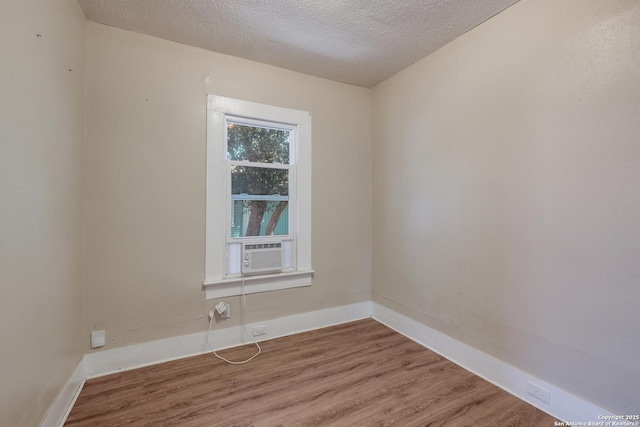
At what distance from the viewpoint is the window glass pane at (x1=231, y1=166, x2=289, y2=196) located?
8.45ft

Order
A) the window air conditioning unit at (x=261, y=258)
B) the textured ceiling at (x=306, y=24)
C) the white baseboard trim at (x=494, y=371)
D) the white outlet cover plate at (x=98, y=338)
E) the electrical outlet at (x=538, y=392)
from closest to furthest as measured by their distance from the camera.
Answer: the white baseboard trim at (x=494, y=371)
the electrical outlet at (x=538, y=392)
the textured ceiling at (x=306, y=24)
the white outlet cover plate at (x=98, y=338)
the window air conditioning unit at (x=261, y=258)

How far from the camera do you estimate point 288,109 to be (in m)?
2.74

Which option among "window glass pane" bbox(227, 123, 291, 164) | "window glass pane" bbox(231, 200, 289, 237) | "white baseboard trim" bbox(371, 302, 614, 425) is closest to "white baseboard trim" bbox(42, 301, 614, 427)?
"white baseboard trim" bbox(371, 302, 614, 425)

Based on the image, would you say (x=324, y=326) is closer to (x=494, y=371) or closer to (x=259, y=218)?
(x=259, y=218)

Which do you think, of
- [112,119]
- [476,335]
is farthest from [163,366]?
[476,335]

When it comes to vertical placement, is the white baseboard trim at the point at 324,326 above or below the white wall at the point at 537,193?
below

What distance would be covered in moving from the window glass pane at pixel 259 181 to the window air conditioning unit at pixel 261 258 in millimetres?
510

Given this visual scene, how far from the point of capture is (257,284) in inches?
102

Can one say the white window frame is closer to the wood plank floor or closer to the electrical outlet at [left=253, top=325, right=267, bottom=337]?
the electrical outlet at [left=253, top=325, right=267, bottom=337]

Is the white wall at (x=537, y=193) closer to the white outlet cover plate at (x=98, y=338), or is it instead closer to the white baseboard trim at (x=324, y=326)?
the white baseboard trim at (x=324, y=326)

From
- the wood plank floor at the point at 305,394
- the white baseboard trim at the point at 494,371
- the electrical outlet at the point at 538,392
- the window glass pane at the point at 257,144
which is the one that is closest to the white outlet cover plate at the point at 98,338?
the wood plank floor at the point at 305,394

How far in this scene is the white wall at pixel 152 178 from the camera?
2.07 metres

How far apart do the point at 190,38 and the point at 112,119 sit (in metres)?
0.89

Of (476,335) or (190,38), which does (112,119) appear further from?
(476,335)
